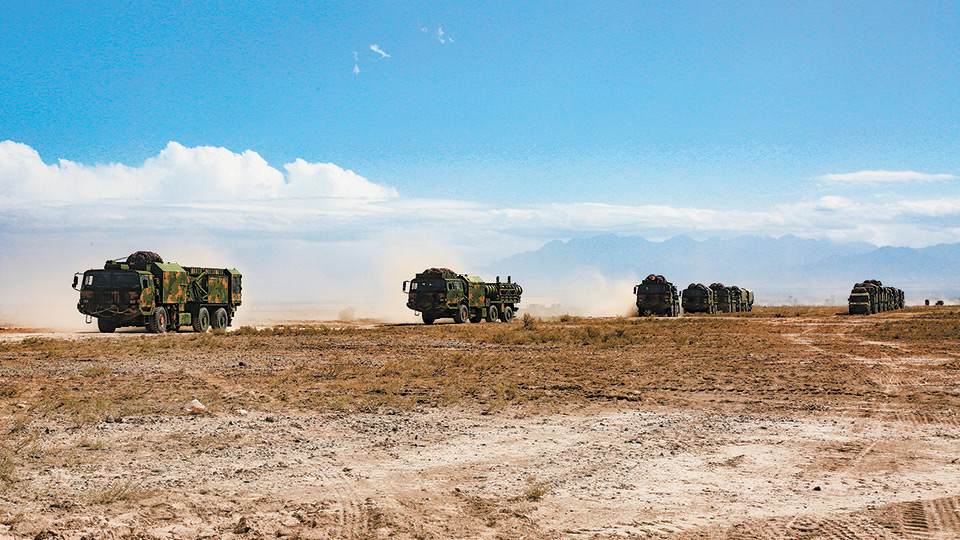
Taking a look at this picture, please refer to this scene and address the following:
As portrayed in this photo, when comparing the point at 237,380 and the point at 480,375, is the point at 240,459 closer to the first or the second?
the point at 237,380

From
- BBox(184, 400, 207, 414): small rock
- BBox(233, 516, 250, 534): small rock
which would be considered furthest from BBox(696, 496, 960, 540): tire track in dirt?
BBox(184, 400, 207, 414): small rock

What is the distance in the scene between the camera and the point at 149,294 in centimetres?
3117

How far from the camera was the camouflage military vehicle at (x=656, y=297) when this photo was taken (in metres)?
57.0

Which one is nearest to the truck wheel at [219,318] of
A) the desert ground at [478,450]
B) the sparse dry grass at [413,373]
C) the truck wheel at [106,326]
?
the truck wheel at [106,326]

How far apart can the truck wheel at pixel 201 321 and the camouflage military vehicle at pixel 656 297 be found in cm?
3337

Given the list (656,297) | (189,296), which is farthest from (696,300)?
(189,296)

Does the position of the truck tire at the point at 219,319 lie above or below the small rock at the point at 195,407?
above

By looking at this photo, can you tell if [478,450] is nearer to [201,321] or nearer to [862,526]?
[862,526]

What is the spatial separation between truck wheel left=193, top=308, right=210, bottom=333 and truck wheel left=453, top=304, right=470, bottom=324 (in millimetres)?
13674

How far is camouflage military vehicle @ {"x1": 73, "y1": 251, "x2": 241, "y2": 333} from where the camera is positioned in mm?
30766

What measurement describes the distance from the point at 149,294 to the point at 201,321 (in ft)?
12.7

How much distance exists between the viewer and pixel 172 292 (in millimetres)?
32656

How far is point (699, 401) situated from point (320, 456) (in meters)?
7.58

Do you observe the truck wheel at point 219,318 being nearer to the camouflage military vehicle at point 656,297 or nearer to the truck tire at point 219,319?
the truck tire at point 219,319
